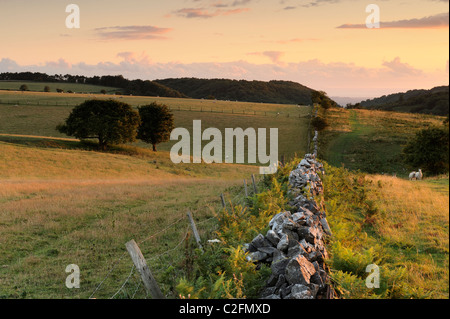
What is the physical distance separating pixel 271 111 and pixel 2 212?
9728 cm

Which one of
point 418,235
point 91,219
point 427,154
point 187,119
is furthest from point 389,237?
point 187,119

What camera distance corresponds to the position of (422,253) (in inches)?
352

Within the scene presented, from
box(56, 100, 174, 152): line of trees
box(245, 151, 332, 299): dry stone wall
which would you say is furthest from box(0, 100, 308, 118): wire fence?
box(245, 151, 332, 299): dry stone wall

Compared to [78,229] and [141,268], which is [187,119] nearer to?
[78,229]

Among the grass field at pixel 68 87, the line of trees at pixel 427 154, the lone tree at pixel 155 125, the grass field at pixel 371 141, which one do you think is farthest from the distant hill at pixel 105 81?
the line of trees at pixel 427 154

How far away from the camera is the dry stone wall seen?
17.6ft

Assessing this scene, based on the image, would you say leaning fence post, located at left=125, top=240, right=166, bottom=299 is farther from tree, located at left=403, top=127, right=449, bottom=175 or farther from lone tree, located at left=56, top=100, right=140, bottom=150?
lone tree, located at left=56, top=100, right=140, bottom=150

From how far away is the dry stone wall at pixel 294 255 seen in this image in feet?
17.6

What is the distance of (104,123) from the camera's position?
57281 millimetres

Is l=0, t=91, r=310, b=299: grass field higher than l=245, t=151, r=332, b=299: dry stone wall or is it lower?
lower

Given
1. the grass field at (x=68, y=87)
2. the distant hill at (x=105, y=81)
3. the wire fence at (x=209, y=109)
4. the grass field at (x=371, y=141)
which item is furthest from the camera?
the distant hill at (x=105, y=81)

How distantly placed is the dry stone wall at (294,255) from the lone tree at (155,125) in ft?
179

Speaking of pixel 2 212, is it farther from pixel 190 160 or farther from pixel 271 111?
pixel 271 111

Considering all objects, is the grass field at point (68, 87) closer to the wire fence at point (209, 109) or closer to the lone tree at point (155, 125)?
the wire fence at point (209, 109)
